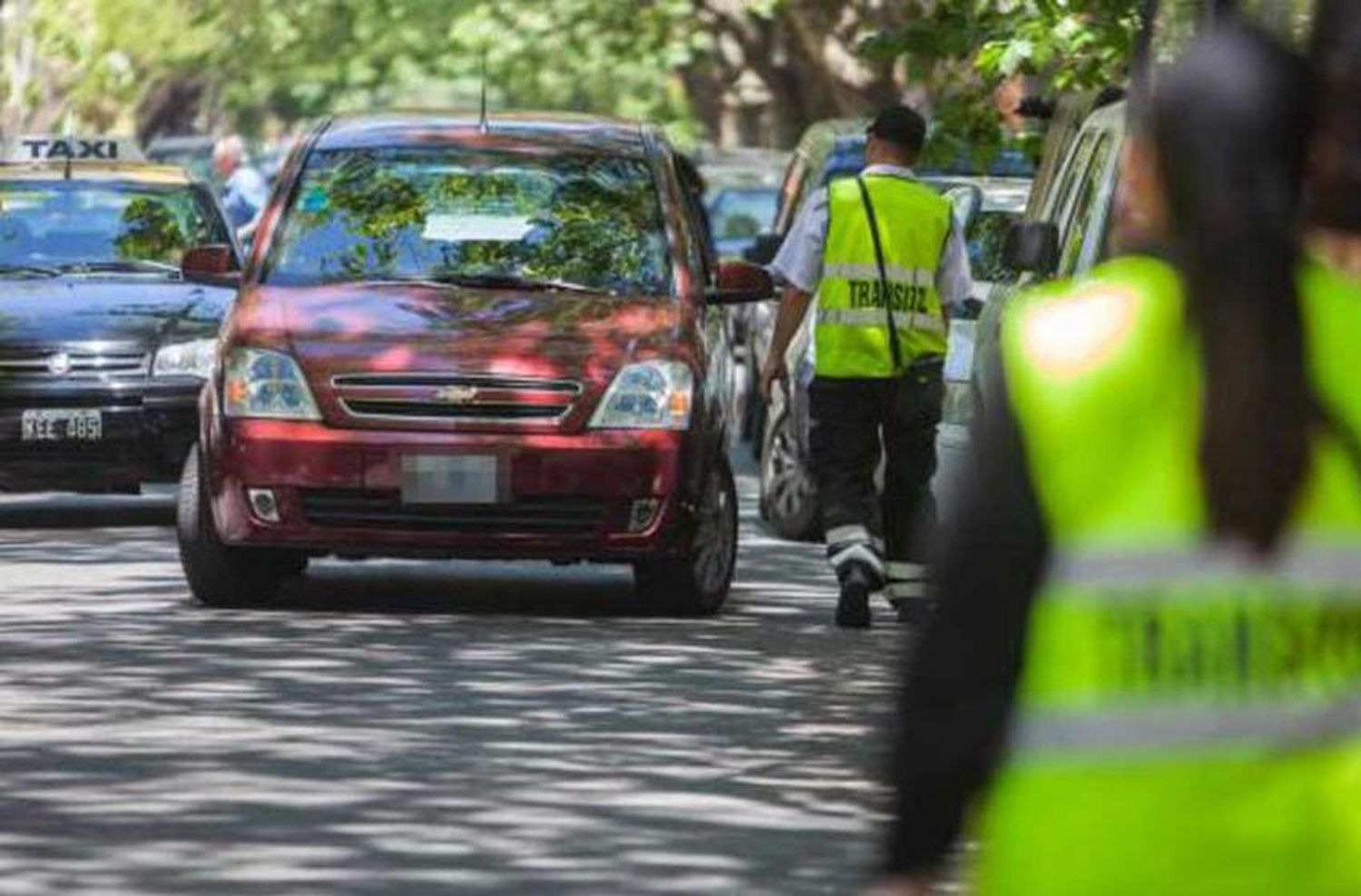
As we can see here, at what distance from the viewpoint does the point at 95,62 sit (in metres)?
69.7

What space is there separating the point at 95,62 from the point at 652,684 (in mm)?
58188

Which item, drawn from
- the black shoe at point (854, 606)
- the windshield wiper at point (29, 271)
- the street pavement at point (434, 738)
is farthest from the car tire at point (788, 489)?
the black shoe at point (854, 606)

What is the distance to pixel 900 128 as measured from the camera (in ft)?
47.6

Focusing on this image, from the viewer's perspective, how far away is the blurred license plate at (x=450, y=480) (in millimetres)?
14391

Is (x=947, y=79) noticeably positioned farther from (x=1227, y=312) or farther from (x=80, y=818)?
(x=1227, y=312)

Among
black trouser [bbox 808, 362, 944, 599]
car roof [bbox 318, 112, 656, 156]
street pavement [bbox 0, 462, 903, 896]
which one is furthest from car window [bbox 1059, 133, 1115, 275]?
car roof [bbox 318, 112, 656, 156]

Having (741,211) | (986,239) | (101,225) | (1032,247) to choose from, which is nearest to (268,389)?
(1032,247)

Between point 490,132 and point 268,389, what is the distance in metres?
1.98

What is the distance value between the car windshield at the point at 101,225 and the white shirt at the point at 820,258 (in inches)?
234

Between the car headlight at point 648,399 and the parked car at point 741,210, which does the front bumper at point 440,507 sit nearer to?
the car headlight at point 648,399

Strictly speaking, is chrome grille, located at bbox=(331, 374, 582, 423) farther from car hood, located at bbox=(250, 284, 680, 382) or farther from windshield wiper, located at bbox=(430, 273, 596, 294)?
windshield wiper, located at bbox=(430, 273, 596, 294)

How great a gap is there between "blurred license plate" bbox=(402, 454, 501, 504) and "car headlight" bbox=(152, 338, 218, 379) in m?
4.56

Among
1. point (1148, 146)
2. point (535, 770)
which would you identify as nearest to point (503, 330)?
point (535, 770)

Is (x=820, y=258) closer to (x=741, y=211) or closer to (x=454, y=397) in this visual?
(x=454, y=397)
